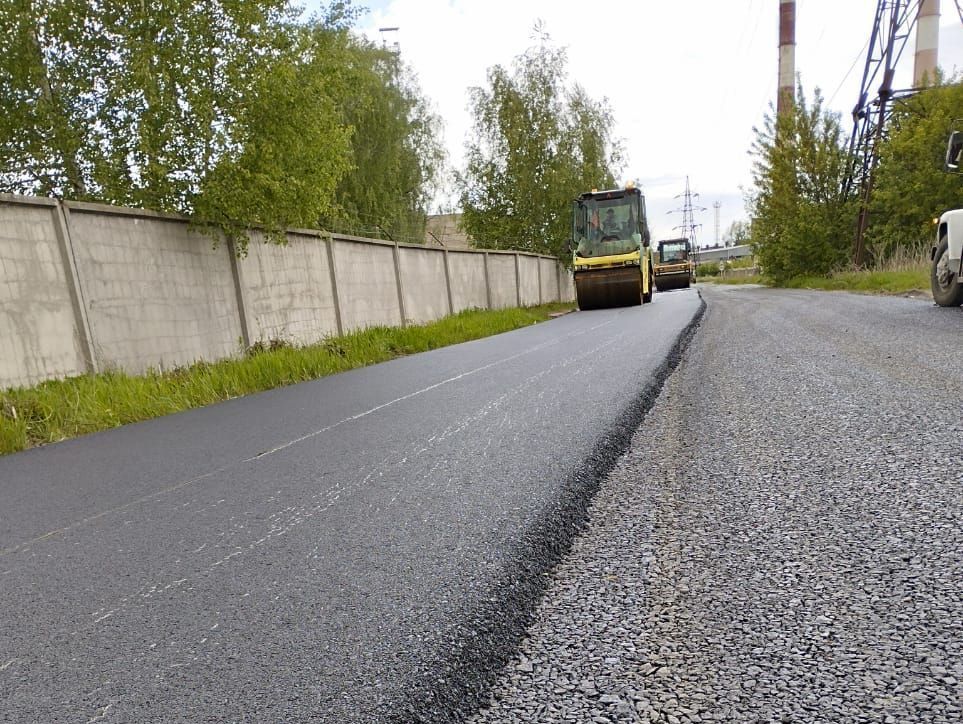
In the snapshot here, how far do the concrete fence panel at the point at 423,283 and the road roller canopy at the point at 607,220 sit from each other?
3.76 m

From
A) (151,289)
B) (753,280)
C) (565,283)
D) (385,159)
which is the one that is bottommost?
(753,280)

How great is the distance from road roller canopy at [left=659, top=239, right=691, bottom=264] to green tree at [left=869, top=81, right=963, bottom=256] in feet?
34.6

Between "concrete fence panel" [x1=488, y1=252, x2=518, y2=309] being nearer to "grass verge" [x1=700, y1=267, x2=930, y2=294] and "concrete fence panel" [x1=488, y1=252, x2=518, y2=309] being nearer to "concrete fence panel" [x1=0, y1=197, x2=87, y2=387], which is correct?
"grass verge" [x1=700, y1=267, x2=930, y2=294]

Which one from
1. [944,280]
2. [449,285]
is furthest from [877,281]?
[449,285]

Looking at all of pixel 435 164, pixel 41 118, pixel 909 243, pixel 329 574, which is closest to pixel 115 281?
pixel 41 118

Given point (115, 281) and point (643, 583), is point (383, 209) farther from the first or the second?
point (643, 583)

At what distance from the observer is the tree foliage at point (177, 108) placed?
630 centimetres

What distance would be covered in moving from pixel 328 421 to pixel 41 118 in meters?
6.27

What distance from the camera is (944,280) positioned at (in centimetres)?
742

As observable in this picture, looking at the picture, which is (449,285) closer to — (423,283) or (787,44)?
(423,283)

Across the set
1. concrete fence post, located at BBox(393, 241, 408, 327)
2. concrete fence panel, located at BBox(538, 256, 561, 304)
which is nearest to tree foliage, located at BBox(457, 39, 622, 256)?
concrete fence panel, located at BBox(538, 256, 561, 304)

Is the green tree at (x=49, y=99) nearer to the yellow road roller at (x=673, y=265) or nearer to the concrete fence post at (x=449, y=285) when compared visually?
the concrete fence post at (x=449, y=285)

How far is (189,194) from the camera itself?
6.55m

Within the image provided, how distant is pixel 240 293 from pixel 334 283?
6.84ft
